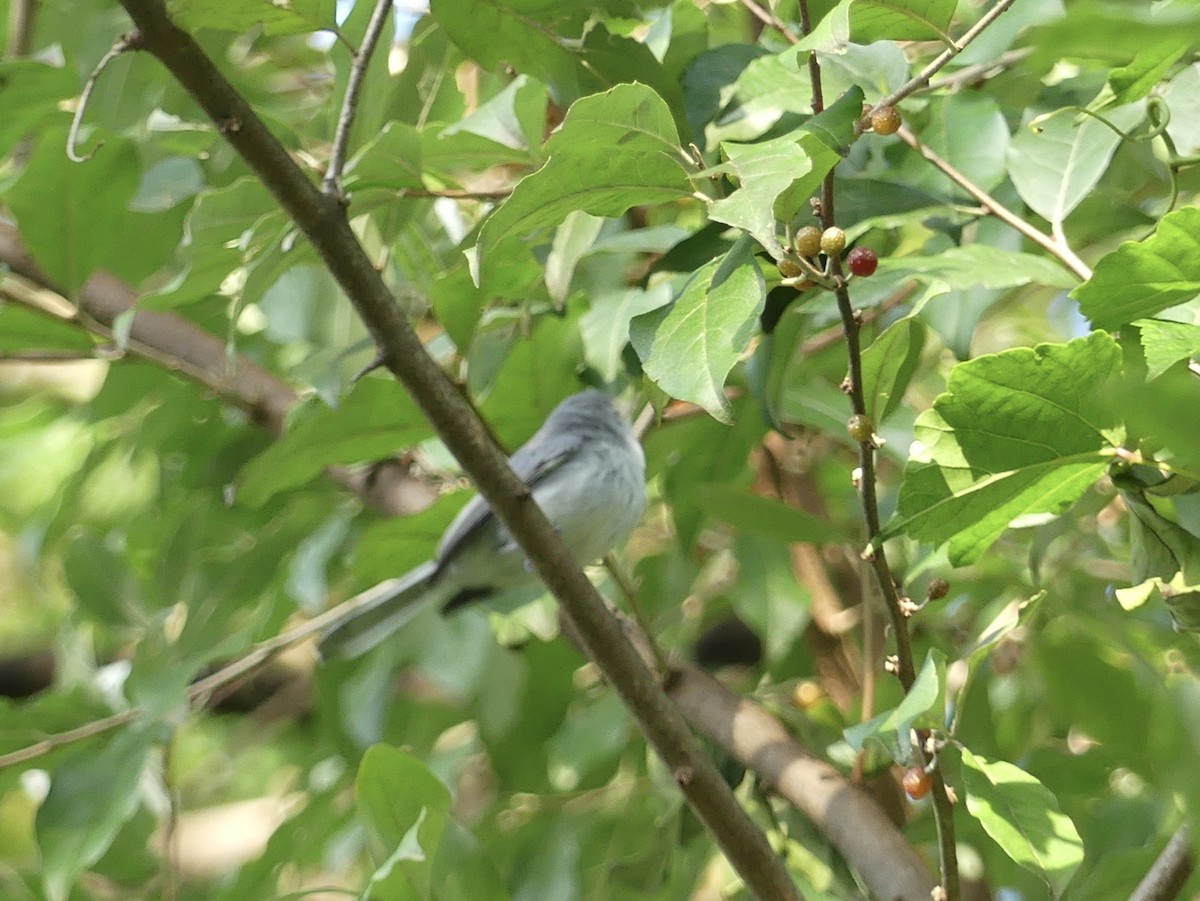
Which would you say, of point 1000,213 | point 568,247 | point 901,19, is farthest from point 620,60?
point 1000,213

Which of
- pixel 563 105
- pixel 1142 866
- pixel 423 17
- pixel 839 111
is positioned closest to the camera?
pixel 839 111

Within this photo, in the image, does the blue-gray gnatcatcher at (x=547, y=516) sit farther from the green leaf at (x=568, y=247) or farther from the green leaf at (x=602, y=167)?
the green leaf at (x=602, y=167)

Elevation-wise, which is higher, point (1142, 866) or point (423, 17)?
point (423, 17)

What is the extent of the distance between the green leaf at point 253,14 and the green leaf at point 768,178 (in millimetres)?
544

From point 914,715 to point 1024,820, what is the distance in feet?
0.60

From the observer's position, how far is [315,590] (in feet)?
5.75

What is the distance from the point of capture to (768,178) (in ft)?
2.78

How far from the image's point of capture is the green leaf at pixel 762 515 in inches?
58.1

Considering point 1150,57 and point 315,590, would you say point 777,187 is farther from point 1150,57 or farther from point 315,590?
point 315,590

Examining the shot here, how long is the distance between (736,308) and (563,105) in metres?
0.54

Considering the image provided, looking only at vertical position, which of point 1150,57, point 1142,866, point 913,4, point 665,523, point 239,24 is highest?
point 239,24

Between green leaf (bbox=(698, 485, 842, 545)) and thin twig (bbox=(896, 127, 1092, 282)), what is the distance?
425mm

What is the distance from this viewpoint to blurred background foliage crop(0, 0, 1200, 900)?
1.29 metres

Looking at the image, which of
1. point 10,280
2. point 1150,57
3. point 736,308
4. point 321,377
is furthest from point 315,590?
point 1150,57
